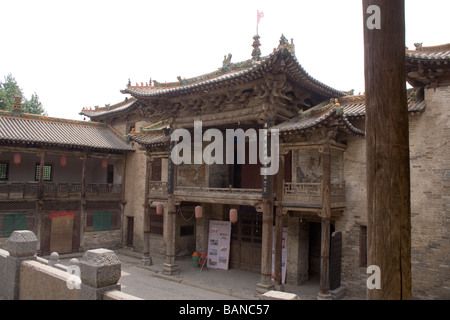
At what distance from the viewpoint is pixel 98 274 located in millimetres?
4910

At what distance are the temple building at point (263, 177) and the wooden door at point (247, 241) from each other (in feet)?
0.17

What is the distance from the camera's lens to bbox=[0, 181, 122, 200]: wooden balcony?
1766 centimetres

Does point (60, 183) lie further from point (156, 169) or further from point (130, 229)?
point (156, 169)

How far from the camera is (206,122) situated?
14.5 metres

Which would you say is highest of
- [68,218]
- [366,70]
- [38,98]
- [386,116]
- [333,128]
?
[38,98]

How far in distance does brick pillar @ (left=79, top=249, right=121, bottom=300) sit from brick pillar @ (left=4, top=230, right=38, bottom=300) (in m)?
2.66

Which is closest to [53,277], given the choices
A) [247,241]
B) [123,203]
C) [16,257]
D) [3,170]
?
[16,257]

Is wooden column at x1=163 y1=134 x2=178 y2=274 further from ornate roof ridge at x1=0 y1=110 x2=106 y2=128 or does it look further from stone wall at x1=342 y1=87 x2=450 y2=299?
ornate roof ridge at x1=0 y1=110 x2=106 y2=128

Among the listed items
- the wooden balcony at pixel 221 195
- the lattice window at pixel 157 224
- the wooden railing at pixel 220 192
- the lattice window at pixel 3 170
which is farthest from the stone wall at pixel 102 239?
the wooden railing at pixel 220 192
